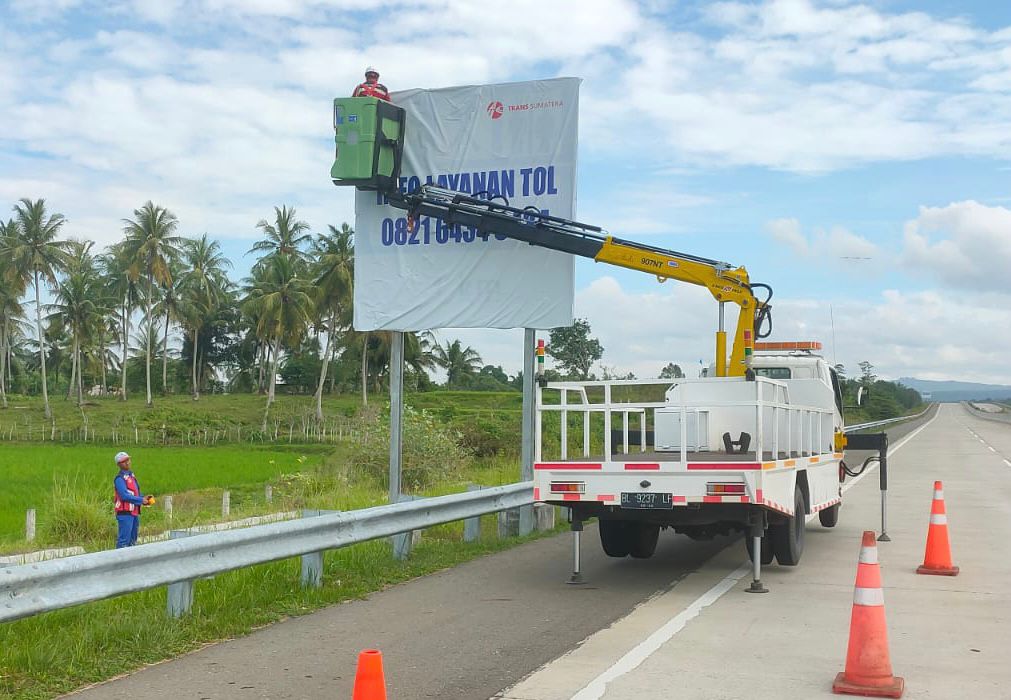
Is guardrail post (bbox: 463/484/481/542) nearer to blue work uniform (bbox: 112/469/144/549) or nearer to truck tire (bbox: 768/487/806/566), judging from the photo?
truck tire (bbox: 768/487/806/566)

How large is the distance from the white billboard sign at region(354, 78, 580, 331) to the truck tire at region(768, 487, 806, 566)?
457 centimetres

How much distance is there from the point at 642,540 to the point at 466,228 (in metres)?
5.53

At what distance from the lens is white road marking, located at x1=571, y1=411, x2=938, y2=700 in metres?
6.46

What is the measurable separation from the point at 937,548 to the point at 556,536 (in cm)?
521

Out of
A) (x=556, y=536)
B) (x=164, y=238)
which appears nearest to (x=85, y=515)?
(x=556, y=536)

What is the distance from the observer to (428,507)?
1129 cm

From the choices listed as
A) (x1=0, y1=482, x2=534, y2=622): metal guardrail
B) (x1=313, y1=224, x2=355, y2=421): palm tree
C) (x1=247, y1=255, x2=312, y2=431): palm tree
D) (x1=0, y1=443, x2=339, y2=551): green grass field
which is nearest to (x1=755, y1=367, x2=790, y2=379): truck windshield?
(x1=0, y1=482, x2=534, y2=622): metal guardrail

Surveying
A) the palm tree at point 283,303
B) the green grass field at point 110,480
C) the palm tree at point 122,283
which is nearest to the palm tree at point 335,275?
the palm tree at point 283,303

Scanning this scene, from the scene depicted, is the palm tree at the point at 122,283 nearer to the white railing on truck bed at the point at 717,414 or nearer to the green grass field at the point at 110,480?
the green grass field at the point at 110,480

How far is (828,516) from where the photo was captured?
15.5 meters

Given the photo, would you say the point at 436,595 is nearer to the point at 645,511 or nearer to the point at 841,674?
the point at 645,511

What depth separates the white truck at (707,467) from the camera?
32.3 feet

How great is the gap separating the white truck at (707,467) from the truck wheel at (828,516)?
0.23 feet

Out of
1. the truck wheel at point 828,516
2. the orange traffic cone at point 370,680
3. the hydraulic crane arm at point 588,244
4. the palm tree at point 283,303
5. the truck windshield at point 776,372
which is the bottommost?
the truck wheel at point 828,516
